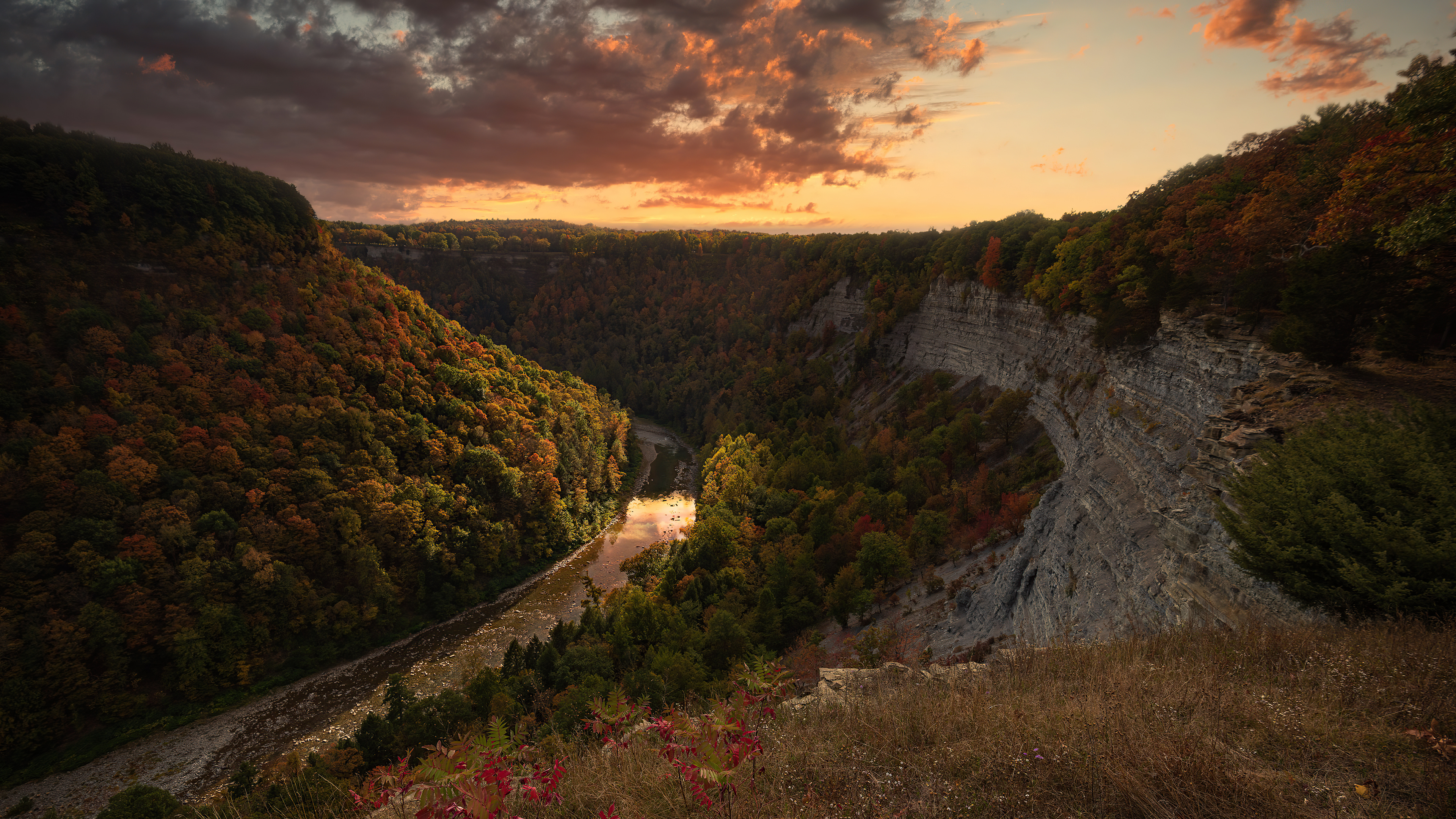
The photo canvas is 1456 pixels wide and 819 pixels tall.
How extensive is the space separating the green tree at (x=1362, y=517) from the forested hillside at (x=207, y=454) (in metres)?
48.8

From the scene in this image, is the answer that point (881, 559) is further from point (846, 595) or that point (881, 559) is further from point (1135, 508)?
point (1135, 508)

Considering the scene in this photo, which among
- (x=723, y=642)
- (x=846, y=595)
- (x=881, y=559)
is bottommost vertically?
(x=723, y=642)

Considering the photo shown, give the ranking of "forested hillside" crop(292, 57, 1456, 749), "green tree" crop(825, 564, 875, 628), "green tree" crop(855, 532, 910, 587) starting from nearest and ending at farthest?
1. "forested hillside" crop(292, 57, 1456, 749)
2. "green tree" crop(825, 564, 875, 628)
3. "green tree" crop(855, 532, 910, 587)

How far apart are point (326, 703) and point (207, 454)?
19.4 m

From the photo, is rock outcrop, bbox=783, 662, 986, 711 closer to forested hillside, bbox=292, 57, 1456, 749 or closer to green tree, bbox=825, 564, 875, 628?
forested hillside, bbox=292, 57, 1456, 749

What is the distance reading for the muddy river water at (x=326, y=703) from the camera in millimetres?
29625

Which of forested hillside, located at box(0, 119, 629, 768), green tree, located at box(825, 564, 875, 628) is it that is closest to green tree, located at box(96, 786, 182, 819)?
forested hillside, located at box(0, 119, 629, 768)

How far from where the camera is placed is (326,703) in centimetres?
3616

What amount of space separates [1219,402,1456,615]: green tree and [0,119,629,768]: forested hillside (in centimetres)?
4876

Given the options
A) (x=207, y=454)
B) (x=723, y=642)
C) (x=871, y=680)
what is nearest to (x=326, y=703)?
(x=207, y=454)

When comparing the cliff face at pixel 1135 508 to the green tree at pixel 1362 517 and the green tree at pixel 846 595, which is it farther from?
the green tree at pixel 846 595

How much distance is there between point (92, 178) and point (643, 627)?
189 ft

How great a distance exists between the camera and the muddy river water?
1166 inches

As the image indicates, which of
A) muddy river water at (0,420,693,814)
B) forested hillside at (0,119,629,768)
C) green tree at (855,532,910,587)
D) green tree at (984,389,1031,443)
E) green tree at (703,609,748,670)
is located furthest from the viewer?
green tree at (984,389,1031,443)
